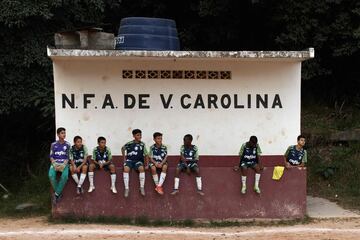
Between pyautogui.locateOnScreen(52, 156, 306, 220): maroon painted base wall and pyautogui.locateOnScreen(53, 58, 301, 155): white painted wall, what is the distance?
0.59 m

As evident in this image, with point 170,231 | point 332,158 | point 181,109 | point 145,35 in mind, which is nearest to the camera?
point 170,231

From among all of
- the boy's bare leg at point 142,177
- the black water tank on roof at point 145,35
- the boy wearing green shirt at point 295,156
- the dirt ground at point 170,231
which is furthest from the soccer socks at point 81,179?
the boy wearing green shirt at point 295,156

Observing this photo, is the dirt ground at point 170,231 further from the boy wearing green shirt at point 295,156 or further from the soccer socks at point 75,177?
the boy wearing green shirt at point 295,156

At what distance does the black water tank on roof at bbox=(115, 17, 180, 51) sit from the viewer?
30.1ft

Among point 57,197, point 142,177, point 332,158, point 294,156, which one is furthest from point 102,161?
point 332,158

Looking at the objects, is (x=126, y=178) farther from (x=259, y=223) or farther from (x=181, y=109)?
(x=259, y=223)

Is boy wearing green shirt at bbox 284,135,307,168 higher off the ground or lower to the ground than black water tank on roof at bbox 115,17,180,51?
lower

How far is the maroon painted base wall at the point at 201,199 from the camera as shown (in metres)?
8.87

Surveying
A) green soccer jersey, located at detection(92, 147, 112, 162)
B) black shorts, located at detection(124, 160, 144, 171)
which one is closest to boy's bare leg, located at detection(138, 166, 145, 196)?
black shorts, located at detection(124, 160, 144, 171)

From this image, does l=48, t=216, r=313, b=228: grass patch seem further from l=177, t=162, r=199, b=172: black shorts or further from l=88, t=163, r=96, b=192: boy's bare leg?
l=177, t=162, r=199, b=172: black shorts

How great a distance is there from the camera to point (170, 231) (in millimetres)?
8195

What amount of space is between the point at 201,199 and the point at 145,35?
2.69 m

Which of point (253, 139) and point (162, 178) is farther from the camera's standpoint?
point (253, 139)

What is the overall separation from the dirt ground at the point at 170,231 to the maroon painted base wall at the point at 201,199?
0.41 meters
